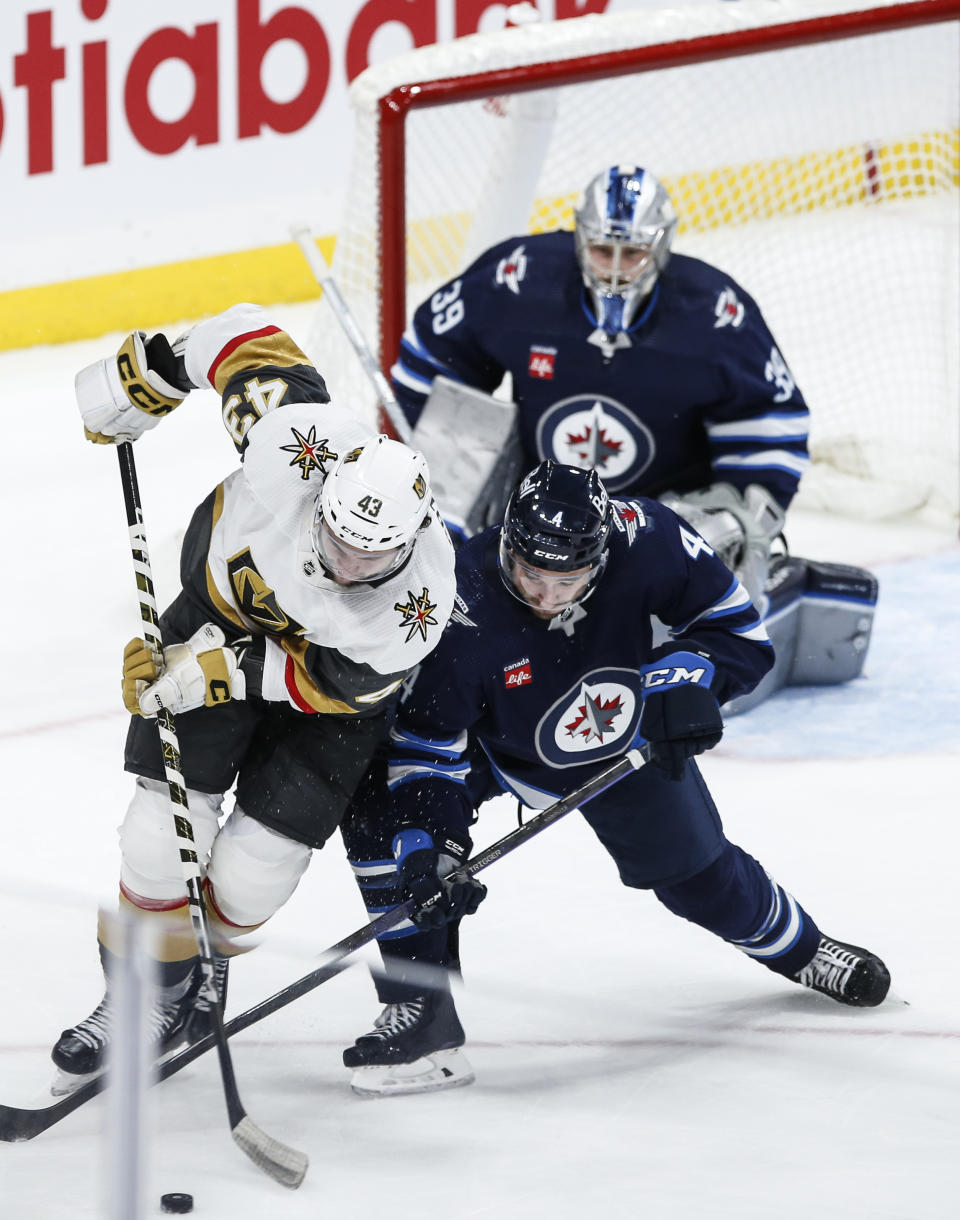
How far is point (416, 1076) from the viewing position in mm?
→ 2604

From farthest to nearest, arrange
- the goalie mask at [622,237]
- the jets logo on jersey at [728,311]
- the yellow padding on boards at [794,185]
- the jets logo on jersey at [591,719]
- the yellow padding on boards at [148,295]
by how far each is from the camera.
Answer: the yellow padding on boards at [148,295] < the yellow padding on boards at [794,185] < the jets logo on jersey at [728,311] < the goalie mask at [622,237] < the jets logo on jersey at [591,719]

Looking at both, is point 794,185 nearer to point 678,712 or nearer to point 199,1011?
point 678,712

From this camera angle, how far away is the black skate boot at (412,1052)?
8.52ft

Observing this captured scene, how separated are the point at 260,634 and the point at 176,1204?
700 mm

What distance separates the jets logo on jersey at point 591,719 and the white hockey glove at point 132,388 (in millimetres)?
662

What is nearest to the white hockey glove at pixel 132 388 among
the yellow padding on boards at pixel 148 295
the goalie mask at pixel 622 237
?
the goalie mask at pixel 622 237

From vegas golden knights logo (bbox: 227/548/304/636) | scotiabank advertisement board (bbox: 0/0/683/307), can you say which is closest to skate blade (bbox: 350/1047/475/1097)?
vegas golden knights logo (bbox: 227/548/304/636)

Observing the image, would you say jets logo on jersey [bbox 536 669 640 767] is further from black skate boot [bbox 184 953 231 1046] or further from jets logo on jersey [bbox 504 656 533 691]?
black skate boot [bbox 184 953 231 1046]

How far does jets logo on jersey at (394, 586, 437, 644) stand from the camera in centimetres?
237

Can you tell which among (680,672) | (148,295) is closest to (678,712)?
(680,672)

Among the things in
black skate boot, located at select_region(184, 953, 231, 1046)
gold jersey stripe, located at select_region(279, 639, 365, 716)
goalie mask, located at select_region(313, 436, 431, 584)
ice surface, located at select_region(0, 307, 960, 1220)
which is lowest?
ice surface, located at select_region(0, 307, 960, 1220)

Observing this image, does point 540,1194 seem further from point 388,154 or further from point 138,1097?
point 388,154

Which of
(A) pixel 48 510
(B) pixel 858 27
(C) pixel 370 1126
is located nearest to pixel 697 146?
(B) pixel 858 27

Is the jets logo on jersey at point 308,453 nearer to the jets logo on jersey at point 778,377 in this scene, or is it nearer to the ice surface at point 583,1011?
the ice surface at point 583,1011
